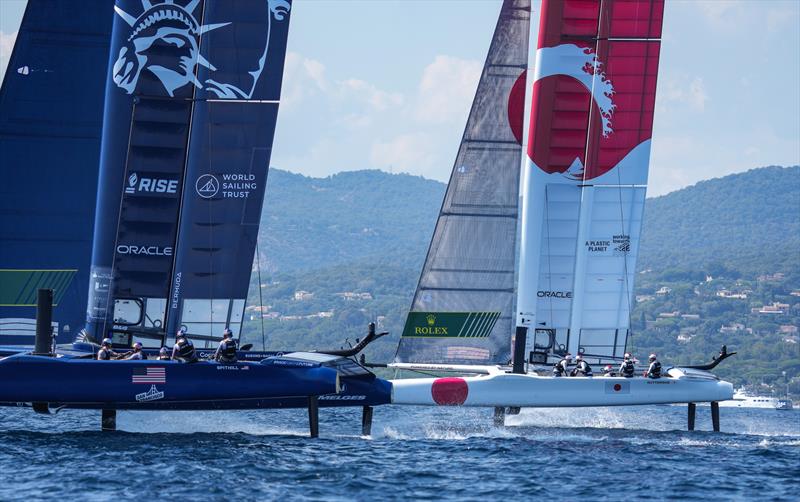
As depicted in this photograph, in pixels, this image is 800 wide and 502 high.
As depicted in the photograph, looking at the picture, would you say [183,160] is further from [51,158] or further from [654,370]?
[654,370]

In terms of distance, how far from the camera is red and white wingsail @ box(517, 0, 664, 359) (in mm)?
31672

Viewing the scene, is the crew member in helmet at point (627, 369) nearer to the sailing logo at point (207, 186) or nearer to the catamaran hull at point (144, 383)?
the catamaran hull at point (144, 383)

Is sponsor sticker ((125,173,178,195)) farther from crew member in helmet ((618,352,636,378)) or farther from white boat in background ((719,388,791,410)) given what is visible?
white boat in background ((719,388,791,410))

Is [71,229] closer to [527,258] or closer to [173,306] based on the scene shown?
[173,306]

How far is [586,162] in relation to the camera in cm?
3188

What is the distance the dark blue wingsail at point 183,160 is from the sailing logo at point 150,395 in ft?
12.5

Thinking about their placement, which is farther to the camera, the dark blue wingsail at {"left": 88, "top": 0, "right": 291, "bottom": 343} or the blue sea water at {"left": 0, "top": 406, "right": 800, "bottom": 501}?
the dark blue wingsail at {"left": 88, "top": 0, "right": 291, "bottom": 343}

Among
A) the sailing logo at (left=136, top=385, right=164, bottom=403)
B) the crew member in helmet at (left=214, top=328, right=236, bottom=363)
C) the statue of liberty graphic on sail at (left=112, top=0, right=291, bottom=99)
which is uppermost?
the statue of liberty graphic on sail at (left=112, top=0, right=291, bottom=99)

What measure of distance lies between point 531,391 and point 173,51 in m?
10.6

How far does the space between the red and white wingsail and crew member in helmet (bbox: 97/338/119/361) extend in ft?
32.5

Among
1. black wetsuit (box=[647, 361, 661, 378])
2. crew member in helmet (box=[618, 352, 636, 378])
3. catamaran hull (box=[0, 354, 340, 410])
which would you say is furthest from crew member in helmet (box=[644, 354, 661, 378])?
catamaran hull (box=[0, 354, 340, 410])

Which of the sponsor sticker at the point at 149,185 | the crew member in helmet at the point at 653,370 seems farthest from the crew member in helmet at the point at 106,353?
the crew member in helmet at the point at 653,370

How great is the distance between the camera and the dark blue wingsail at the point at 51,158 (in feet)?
98.2

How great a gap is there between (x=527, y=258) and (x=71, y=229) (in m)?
10.4
